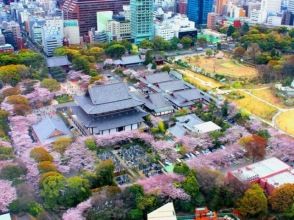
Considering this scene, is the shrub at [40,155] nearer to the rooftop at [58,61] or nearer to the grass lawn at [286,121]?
the grass lawn at [286,121]

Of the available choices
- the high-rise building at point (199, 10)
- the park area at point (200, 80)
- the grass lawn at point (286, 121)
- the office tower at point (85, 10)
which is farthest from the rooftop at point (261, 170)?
the high-rise building at point (199, 10)

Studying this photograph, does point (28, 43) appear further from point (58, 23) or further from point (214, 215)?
point (214, 215)


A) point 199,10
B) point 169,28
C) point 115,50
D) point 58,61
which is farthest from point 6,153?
point 199,10

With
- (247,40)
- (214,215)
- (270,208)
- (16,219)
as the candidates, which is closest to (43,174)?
(16,219)

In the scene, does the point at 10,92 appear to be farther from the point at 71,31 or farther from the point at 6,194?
the point at 71,31

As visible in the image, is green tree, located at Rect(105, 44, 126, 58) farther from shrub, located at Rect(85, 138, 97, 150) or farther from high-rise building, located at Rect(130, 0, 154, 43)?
shrub, located at Rect(85, 138, 97, 150)

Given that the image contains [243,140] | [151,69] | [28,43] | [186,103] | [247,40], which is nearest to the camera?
[243,140]

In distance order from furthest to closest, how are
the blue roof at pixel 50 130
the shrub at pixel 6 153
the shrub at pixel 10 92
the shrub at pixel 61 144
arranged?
the shrub at pixel 10 92, the blue roof at pixel 50 130, the shrub at pixel 61 144, the shrub at pixel 6 153

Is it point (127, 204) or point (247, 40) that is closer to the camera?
point (127, 204)
